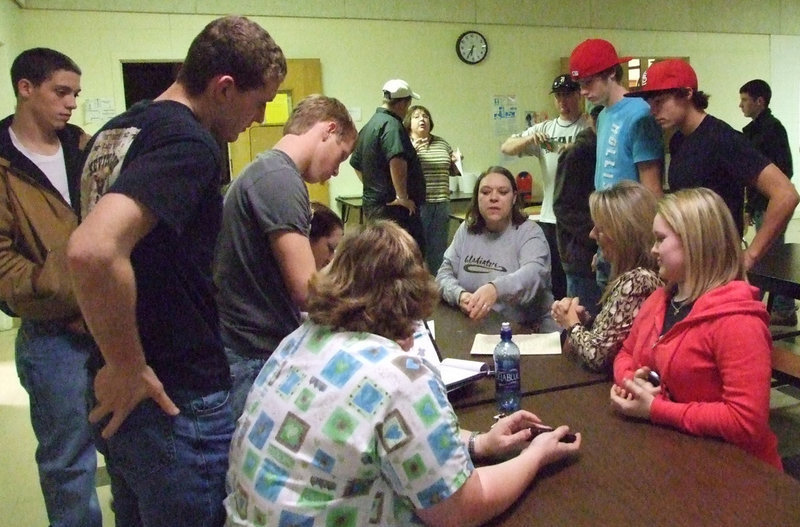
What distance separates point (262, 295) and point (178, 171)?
64cm

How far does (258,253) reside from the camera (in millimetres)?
1572

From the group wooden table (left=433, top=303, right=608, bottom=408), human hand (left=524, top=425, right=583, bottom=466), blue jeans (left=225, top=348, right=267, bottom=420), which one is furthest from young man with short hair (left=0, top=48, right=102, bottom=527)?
human hand (left=524, top=425, right=583, bottom=466)

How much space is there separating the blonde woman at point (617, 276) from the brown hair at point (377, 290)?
0.76 m

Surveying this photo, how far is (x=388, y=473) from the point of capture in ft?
3.19

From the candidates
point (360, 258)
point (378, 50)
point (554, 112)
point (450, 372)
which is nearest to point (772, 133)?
point (554, 112)

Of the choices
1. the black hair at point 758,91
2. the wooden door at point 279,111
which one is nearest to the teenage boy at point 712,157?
the black hair at point 758,91

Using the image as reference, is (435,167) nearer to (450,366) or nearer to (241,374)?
(450,366)

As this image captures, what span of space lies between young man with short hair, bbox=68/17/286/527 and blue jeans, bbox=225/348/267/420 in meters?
0.42

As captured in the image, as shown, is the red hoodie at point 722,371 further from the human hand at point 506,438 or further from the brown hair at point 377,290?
the brown hair at point 377,290

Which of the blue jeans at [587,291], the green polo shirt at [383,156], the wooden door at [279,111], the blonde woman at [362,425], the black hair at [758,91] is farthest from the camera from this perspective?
the wooden door at [279,111]

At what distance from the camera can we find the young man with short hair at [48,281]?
5.74ft

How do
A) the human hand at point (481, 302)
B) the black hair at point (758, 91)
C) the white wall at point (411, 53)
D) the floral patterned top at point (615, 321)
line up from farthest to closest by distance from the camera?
the white wall at point (411, 53), the black hair at point (758, 91), the human hand at point (481, 302), the floral patterned top at point (615, 321)

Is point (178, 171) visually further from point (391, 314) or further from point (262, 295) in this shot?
point (262, 295)

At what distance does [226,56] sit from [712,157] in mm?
1605
